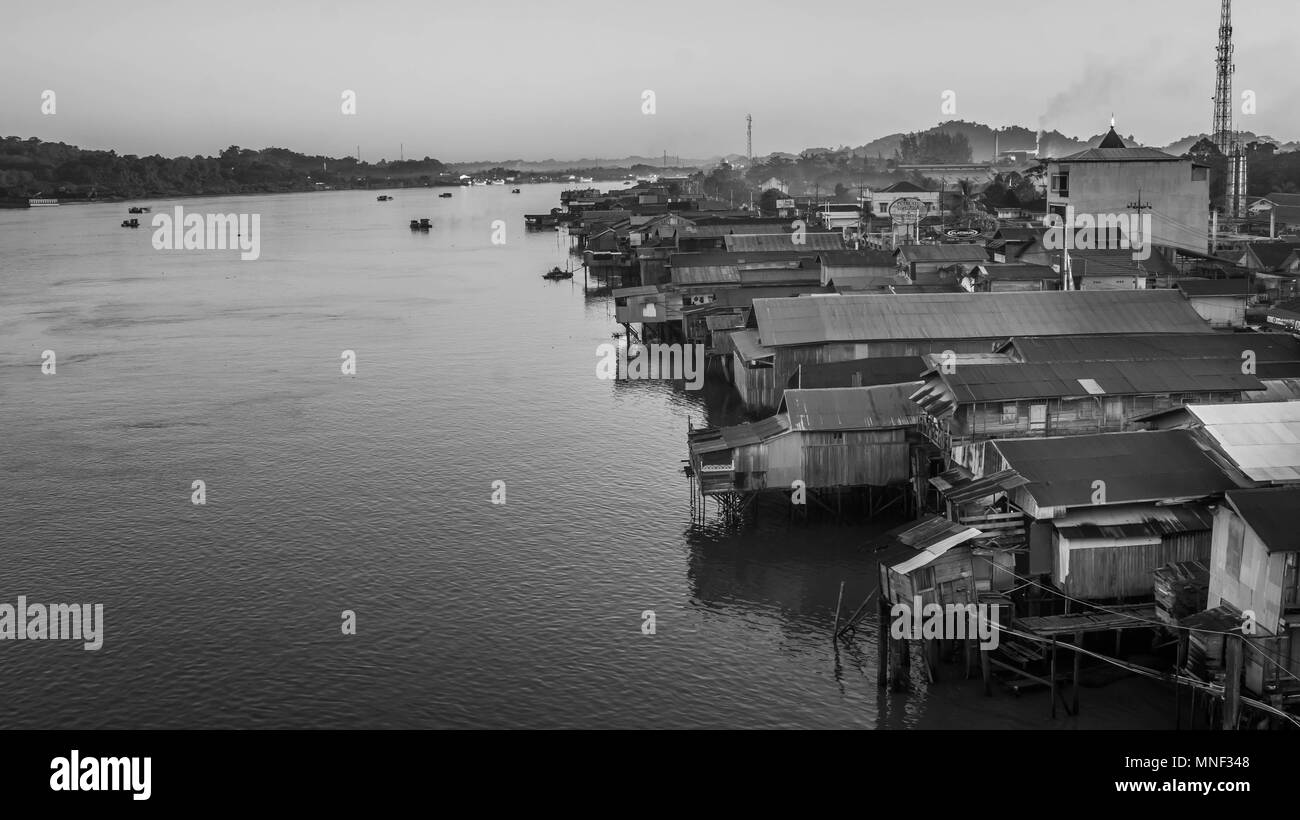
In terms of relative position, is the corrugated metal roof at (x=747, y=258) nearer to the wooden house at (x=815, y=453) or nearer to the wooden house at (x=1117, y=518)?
the wooden house at (x=815, y=453)

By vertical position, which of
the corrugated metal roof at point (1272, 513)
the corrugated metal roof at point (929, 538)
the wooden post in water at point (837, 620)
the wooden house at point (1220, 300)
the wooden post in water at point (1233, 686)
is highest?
the wooden house at point (1220, 300)

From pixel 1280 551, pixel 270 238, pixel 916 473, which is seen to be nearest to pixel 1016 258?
pixel 916 473

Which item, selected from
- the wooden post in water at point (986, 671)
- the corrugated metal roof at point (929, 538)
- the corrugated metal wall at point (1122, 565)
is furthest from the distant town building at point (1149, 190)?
the wooden post in water at point (986, 671)

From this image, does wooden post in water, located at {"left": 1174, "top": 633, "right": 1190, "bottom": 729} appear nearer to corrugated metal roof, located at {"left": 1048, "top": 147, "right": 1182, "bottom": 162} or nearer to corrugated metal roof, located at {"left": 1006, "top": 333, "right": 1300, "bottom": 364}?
corrugated metal roof, located at {"left": 1006, "top": 333, "right": 1300, "bottom": 364}

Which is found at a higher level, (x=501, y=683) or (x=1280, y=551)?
(x=1280, y=551)

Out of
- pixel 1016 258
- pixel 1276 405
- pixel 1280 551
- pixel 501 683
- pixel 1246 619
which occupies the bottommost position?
pixel 501 683

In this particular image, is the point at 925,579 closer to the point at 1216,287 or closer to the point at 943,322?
the point at 943,322
